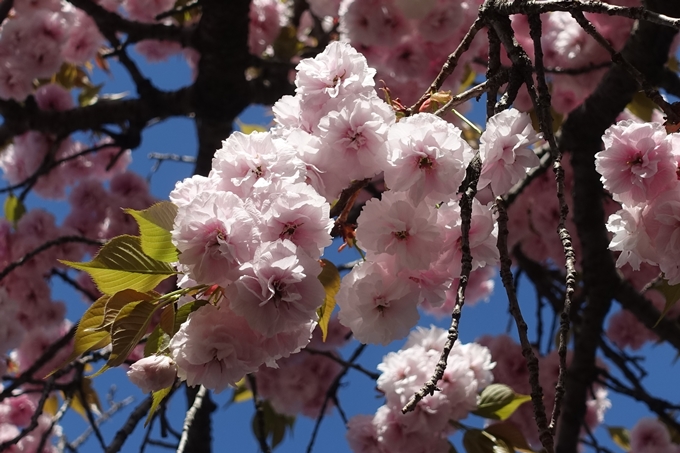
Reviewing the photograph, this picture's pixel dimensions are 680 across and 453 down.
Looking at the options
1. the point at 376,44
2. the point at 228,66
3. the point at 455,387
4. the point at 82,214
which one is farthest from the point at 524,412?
the point at 82,214

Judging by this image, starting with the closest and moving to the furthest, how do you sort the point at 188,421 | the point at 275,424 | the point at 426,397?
the point at 188,421, the point at 426,397, the point at 275,424

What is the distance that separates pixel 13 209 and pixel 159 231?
6.71ft

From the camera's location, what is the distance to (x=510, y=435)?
133cm

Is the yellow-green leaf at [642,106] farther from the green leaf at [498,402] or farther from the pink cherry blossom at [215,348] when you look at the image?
the pink cherry blossom at [215,348]

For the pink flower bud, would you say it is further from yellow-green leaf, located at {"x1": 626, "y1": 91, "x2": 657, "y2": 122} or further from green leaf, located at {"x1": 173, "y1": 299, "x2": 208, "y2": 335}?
yellow-green leaf, located at {"x1": 626, "y1": 91, "x2": 657, "y2": 122}

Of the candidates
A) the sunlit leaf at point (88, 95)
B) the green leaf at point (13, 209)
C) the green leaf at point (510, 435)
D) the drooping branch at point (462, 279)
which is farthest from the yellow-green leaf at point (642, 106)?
the green leaf at point (13, 209)

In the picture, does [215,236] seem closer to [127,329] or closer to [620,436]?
[127,329]

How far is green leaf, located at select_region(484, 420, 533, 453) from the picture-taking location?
4.26ft

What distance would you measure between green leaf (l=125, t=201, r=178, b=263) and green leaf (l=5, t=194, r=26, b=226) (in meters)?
1.99

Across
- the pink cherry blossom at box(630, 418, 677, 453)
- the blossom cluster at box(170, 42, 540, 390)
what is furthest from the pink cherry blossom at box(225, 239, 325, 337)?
the pink cherry blossom at box(630, 418, 677, 453)

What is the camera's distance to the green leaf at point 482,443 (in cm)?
127

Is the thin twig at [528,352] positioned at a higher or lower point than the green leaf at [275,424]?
lower

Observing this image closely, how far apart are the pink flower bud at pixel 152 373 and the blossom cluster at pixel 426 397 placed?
0.84 meters

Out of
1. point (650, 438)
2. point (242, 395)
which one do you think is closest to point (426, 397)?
point (242, 395)
